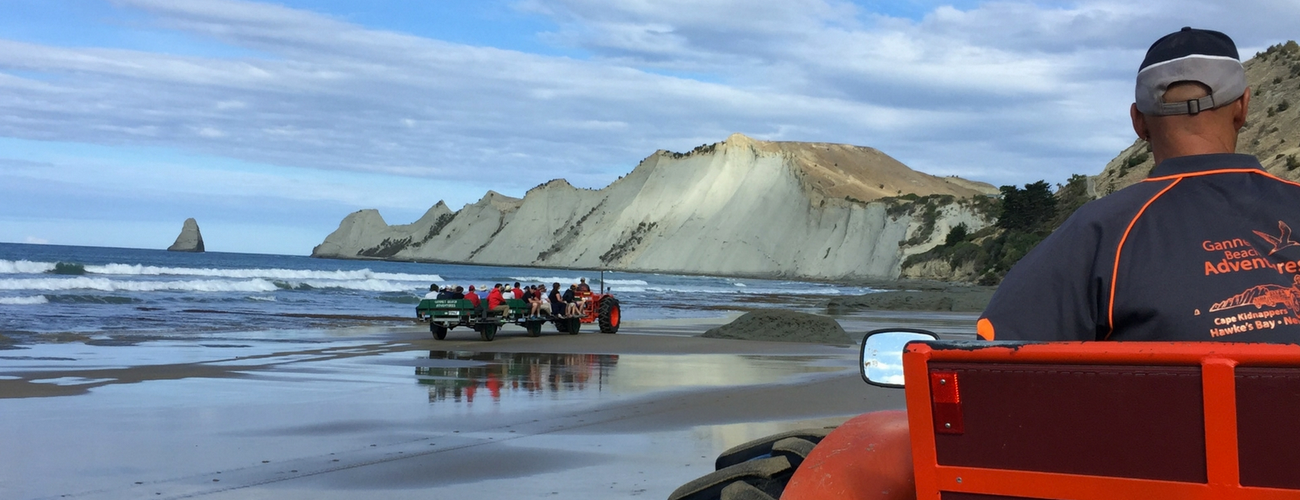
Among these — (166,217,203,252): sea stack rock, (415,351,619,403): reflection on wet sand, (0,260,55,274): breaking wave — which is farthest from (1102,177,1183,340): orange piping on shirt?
(166,217,203,252): sea stack rock

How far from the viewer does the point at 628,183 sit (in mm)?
137625

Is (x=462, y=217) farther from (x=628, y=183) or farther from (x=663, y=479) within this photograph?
(x=663, y=479)

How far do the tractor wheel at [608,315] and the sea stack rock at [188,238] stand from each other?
184 m

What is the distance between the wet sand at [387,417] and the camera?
738 cm

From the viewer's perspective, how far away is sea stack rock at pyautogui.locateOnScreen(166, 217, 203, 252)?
195625mm

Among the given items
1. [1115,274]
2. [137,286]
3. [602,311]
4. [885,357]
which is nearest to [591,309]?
[602,311]

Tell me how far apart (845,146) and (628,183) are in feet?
230

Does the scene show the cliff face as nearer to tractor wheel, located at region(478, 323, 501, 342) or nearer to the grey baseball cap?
tractor wheel, located at region(478, 323, 501, 342)

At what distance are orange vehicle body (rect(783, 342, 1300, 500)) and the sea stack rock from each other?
207054 mm

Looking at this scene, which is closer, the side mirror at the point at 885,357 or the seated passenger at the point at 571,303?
the side mirror at the point at 885,357

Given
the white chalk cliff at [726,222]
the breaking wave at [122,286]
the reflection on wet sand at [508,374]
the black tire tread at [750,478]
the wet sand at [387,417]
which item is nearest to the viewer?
the black tire tread at [750,478]

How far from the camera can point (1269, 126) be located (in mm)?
52750

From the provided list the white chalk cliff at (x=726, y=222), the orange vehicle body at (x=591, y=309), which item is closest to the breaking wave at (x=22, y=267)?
the orange vehicle body at (x=591, y=309)

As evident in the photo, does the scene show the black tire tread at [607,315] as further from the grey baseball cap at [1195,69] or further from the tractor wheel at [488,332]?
the grey baseball cap at [1195,69]
